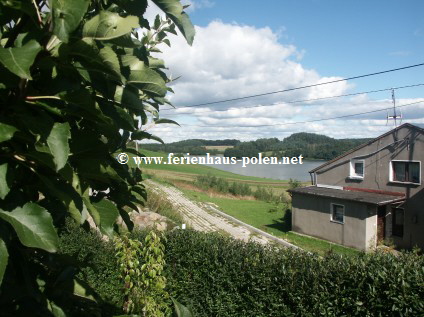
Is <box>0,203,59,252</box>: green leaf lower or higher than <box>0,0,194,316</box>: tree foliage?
lower

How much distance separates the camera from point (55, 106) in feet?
3.30

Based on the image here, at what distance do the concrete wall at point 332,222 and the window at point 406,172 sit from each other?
9.05ft

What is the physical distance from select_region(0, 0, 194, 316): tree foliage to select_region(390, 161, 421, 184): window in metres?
22.2

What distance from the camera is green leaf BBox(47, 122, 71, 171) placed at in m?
0.80

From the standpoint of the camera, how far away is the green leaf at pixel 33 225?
0.83m

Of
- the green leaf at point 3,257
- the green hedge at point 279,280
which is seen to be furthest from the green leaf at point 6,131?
the green hedge at point 279,280

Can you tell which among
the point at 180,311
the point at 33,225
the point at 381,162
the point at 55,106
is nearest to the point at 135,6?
the point at 55,106

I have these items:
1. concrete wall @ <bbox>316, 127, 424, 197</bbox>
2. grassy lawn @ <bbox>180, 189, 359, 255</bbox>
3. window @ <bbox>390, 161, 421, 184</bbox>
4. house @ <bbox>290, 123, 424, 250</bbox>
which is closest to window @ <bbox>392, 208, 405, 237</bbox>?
house @ <bbox>290, 123, 424, 250</bbox>

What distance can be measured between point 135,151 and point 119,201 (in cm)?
28

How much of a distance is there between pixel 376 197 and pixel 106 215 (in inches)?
873

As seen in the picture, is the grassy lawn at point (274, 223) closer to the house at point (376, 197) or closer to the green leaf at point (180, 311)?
the house at point (376, 197)

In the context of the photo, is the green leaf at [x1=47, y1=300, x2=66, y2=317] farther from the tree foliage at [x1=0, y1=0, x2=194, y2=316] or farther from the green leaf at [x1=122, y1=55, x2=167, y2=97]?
the green leaf at [x1=122, y1=55, x2=167, y2=97]

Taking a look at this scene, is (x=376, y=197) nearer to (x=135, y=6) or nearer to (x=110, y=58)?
(x=135, y=6)

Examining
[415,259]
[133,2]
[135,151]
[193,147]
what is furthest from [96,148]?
[193,147]
